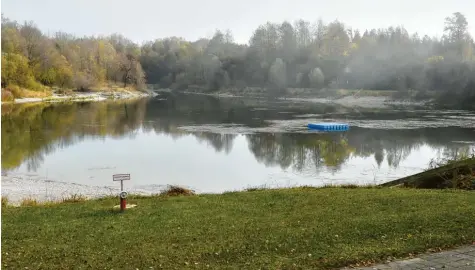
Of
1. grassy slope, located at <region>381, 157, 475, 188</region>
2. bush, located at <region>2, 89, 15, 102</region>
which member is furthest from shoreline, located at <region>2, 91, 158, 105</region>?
grassy slope, located at <region>381, 157, 475, 188</region>

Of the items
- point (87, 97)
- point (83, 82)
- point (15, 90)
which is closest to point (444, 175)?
point (15, 90)

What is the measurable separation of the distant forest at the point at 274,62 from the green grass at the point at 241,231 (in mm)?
63805

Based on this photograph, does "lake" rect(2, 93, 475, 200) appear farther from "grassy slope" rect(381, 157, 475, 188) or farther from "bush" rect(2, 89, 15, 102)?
"bush" rect(2, 89, 15, 102)

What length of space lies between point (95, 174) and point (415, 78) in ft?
241

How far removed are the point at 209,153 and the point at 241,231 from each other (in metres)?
20.1

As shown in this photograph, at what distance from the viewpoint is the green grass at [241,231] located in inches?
277

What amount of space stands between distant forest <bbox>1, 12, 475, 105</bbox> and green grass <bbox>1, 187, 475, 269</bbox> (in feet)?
209

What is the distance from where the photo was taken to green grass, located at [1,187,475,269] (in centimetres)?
703

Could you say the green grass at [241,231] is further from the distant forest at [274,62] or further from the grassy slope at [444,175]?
the distant forest at [274,62]

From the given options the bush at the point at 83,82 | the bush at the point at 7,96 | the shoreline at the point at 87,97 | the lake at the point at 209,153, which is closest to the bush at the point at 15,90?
the shoreline at the point at 87,97

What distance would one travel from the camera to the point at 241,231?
866 cm

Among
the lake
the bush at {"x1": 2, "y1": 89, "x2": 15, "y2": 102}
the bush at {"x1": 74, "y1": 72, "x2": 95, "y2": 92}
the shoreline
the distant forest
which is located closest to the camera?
the lake

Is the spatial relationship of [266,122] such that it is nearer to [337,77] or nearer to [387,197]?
[387,197]

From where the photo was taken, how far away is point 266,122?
154ft
